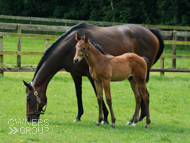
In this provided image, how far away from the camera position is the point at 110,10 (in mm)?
24141

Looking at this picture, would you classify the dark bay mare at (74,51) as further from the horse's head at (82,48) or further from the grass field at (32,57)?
the grass field at (32,57)

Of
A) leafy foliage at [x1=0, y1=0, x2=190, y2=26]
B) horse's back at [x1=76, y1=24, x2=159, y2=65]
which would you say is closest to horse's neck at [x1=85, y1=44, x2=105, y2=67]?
horse's back at [x1=76, y1=24, x2=159, y2=65]

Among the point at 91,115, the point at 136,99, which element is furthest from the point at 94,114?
the point at 136,99

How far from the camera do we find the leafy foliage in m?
23.3

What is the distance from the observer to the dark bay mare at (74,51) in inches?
236

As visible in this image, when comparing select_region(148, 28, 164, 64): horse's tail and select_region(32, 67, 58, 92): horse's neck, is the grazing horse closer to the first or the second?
select_region(32, 67, 58, 92): horse's neck

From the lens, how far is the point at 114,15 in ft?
78.5

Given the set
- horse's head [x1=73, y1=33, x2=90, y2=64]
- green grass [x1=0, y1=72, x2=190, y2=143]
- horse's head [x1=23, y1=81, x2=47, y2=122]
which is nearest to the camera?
green grass [x1=0, y1=72, x2=190, y2=143]

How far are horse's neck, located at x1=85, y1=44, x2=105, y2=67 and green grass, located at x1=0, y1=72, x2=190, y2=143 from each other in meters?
1.25

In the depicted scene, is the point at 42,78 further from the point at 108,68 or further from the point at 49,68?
the point at 108,68

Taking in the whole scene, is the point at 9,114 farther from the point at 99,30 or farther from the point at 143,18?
the point at 143,18

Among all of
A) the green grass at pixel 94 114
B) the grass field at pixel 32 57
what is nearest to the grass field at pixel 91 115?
the green grass at pixel 94 114

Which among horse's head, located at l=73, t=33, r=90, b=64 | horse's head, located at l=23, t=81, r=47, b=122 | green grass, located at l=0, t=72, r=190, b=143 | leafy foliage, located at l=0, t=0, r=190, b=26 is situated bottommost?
green grass, located at l=0, t=72, r=190, b=143

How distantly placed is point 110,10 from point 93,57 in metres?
19.2
